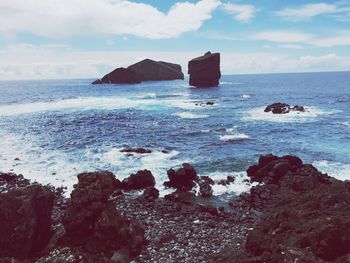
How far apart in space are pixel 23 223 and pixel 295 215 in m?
17.6

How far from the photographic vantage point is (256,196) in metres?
31.0

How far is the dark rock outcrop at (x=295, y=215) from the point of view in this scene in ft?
55.2

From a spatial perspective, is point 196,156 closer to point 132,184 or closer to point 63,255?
point 132,184

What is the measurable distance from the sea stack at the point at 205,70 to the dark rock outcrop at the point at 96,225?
445 feet

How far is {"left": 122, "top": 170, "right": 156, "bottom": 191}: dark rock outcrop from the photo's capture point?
111 ft

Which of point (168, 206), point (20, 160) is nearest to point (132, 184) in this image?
point (168, 206)

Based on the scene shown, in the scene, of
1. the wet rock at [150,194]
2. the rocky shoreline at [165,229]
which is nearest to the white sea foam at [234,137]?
the wet rock at [150,194]

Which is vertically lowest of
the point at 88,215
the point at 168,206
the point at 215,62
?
the point at 168,206

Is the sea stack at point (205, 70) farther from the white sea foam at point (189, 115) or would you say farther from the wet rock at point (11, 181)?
the wet rock at point (11, 181)

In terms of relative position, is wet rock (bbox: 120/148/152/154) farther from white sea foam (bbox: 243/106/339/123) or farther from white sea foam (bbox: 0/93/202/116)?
white sea foam (bbox: 0/93/202/116)

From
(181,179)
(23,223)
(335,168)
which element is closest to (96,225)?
(23,223)

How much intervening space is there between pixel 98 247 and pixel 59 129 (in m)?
46.6

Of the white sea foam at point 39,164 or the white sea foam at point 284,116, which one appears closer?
the white sea foam at point 39,164

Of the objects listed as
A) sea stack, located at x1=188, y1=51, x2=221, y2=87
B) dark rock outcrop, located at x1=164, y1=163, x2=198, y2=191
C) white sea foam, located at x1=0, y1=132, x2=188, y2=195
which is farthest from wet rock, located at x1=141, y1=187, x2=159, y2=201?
sea stack, located at x1=188, y1=51, x2=221, y2=87
